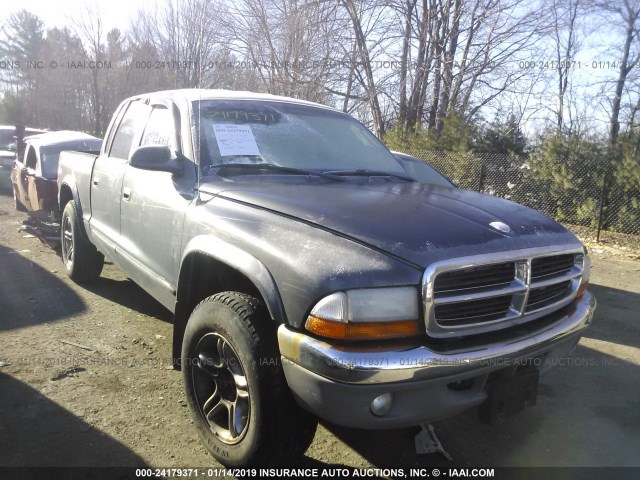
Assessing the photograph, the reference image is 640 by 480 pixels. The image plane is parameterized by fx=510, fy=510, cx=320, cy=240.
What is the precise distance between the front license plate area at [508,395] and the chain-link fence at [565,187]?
814 cm

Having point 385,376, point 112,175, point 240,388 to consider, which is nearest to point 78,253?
point 112,175

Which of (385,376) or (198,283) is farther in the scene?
(198,283)

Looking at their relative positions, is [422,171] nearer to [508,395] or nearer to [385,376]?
[508,395]

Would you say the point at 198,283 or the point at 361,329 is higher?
the point at 361,329

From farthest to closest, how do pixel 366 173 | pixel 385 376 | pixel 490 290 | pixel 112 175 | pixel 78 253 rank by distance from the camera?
pixel 78 253 → pixel 112 175 → pixel 366 173 → pixel 490 290 → pixel 385 376

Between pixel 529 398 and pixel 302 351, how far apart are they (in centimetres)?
117

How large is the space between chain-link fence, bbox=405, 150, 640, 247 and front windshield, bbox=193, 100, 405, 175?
7.56 m

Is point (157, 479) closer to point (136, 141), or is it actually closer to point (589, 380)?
point (136, 141)

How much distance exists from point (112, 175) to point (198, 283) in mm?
1746

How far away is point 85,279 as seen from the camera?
5484 millimetres

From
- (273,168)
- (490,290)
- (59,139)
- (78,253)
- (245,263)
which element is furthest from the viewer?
(59,139)

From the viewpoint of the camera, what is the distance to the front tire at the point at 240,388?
7.25 feet

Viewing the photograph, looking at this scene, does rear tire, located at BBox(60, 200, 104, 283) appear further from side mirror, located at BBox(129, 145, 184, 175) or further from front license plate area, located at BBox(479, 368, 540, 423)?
front license plate area, located at BBox(479, 368, 540, 423)

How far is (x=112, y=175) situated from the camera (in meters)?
4.15
